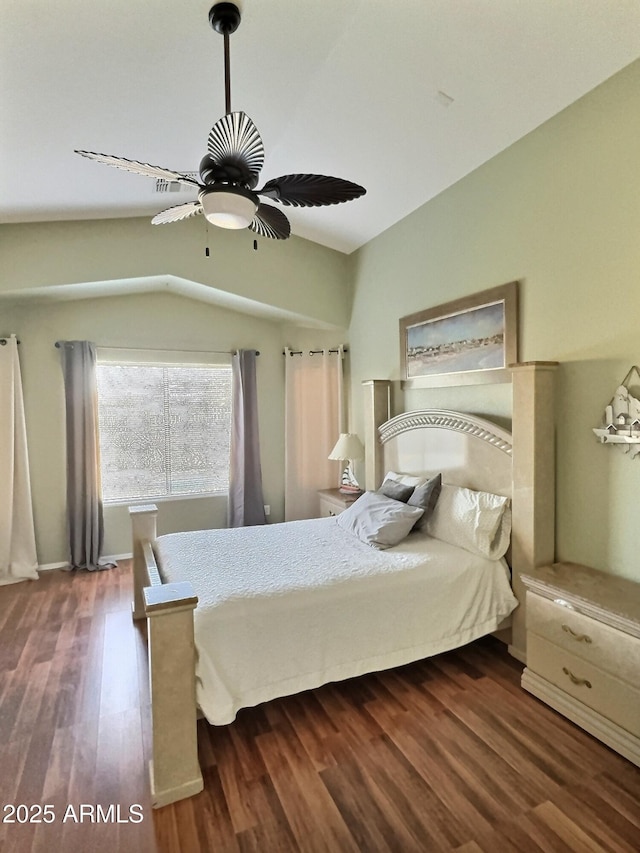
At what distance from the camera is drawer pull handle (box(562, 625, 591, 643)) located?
1952 mm

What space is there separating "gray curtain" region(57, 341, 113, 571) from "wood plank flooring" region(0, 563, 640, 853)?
155 cm

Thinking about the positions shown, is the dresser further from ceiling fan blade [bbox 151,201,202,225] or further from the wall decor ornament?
ceiling fan blade [bbox 151,201,202,225]

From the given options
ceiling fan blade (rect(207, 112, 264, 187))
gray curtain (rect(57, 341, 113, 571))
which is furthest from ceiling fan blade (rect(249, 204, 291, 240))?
gray curtain (rect(57, 341, 113, 571))

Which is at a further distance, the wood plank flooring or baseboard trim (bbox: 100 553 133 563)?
baseboard trim (bbox: 100 553 133 563)

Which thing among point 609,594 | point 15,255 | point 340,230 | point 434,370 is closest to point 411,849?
point 609,594

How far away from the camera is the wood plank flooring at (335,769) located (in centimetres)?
151

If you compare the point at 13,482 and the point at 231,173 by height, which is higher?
the point at 231,173

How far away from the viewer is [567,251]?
2.32m

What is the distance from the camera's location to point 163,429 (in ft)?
14.7

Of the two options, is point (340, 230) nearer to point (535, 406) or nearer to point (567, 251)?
point (567, 251)

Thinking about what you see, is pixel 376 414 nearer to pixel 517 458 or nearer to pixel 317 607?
pixel 517 458

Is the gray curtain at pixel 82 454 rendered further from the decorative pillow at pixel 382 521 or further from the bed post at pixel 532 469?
the bed post at pixel 532 469

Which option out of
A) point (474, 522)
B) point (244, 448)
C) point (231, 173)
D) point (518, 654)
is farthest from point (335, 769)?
point (244, 448)

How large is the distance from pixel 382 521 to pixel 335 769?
1.29 metres
